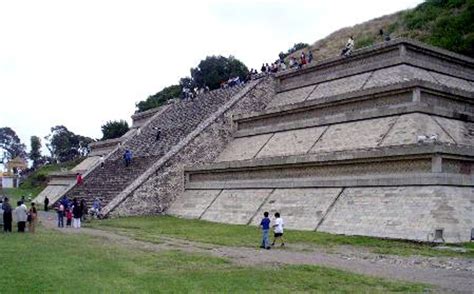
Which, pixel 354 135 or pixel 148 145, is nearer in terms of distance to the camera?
pixel 354 135

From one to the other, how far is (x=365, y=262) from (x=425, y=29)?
25.0 metres

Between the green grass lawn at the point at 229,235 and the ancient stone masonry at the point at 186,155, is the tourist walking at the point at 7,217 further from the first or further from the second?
the ancient stone masonry at the point at 186,155

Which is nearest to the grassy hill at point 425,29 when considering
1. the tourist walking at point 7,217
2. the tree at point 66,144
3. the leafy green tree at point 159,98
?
the leafy green tree at point 159,98

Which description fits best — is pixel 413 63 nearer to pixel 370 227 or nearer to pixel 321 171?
pixel 321 171

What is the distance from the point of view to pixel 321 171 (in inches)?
722

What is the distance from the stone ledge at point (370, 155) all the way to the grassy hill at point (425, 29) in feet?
45.7

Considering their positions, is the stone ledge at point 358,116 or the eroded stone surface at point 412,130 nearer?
the eroded stone surface at point 412,130

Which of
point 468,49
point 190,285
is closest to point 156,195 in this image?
point 190,285

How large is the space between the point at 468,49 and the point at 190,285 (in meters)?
24.3

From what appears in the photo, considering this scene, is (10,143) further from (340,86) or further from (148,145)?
(340,86)

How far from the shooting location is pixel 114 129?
51219 mm

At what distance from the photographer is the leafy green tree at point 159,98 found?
55469 millimetres

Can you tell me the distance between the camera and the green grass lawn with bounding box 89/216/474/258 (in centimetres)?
1312

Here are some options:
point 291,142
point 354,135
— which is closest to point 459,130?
point 354,135
